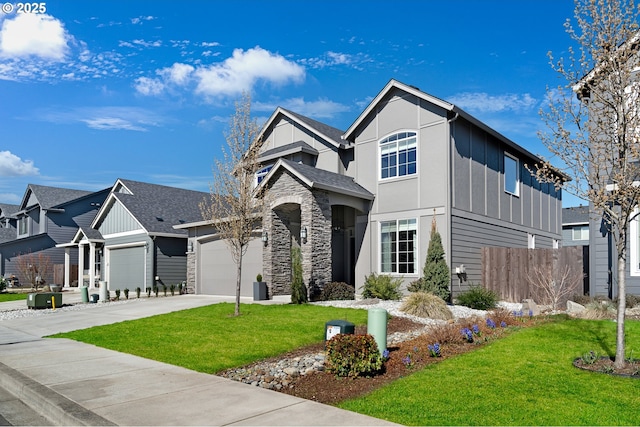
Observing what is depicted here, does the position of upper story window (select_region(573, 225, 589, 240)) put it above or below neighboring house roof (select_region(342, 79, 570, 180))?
below

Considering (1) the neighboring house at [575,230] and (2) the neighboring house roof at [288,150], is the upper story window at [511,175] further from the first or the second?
(1) the neighboring house at [575,230]

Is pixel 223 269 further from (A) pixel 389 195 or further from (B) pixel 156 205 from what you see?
(B) pixel 156 205

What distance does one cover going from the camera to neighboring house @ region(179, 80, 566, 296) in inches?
676

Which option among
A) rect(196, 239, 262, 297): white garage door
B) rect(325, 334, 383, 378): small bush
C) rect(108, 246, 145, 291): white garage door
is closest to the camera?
rect(325, 334, 383, 378): small bush

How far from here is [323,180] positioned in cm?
1767

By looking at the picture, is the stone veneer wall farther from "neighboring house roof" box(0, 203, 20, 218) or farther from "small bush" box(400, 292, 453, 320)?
"neighboring house roof" box(0, 203, 20, 218)

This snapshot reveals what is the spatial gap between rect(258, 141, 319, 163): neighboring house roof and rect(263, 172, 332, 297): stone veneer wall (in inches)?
115

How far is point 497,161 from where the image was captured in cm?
2044

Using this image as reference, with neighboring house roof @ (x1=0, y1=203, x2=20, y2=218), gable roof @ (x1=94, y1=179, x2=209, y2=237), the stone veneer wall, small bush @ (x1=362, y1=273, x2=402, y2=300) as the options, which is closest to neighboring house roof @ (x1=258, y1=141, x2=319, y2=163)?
the stone veneer wall

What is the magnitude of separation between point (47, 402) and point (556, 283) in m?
14.8

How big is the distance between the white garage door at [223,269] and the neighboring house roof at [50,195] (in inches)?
807

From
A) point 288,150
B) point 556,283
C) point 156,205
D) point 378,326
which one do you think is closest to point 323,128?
point 288,150

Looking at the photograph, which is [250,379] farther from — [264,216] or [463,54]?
[463,54]

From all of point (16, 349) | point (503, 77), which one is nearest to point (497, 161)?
point (503, 77)
